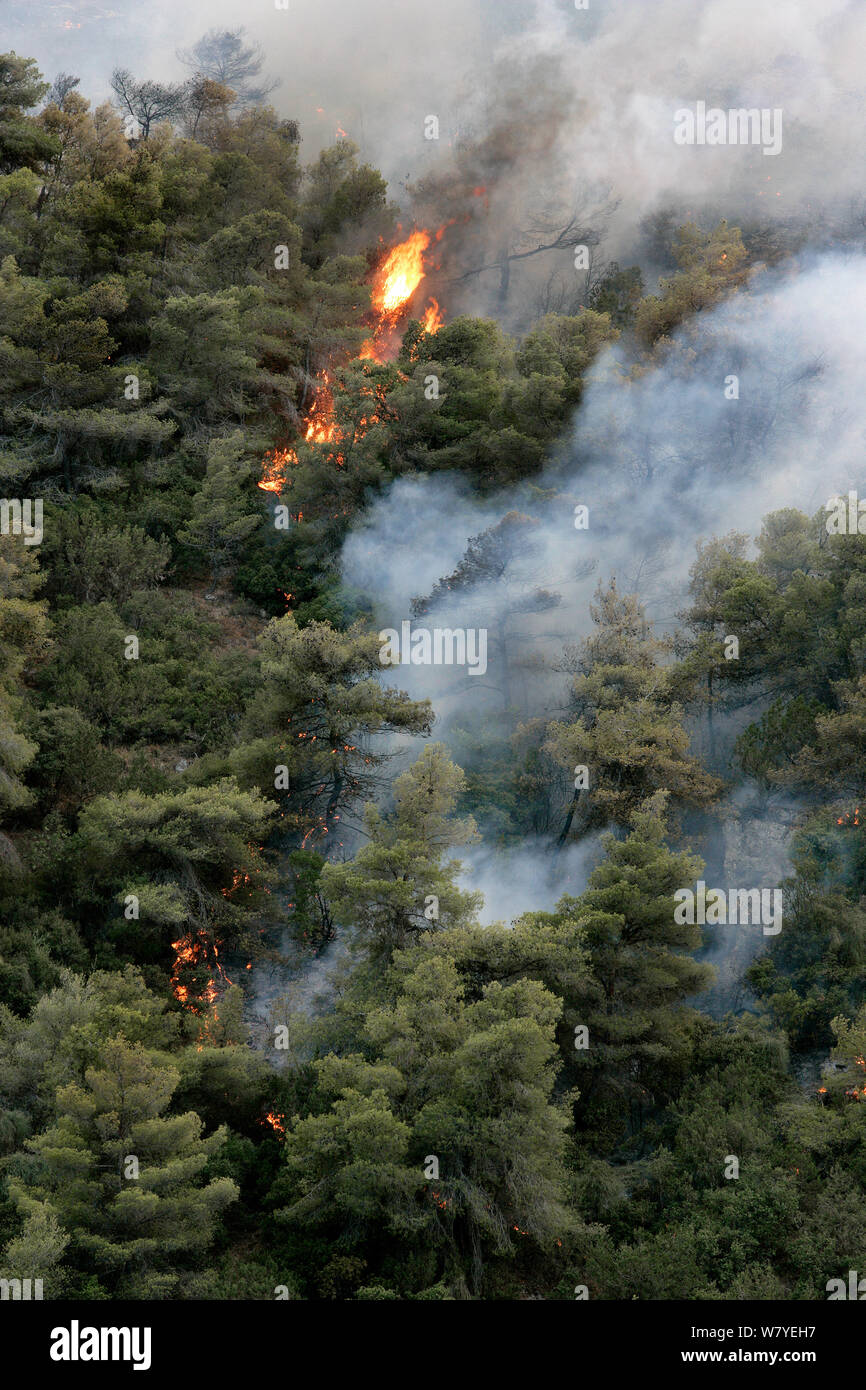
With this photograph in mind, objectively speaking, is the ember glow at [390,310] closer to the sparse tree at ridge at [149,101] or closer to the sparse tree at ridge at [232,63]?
the sparse tree at ridge at [149,101]

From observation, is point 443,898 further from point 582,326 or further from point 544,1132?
point 582,326

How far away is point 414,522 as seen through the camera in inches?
1815

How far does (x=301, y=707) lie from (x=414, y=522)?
32.2ft

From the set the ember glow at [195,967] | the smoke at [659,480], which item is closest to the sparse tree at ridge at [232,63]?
the smoke at [659,480]

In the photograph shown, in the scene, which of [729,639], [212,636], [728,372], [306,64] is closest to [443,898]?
[729,639]

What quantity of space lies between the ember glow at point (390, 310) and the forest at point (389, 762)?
192mm

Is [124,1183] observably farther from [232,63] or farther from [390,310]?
[232,63]

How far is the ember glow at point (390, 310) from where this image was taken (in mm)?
Answer: 54312

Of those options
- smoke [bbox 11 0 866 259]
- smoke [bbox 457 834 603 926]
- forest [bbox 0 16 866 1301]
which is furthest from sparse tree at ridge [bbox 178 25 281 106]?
smoke [bbox 457 834 603 926]

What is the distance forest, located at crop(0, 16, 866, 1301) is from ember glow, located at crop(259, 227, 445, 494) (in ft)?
0.63

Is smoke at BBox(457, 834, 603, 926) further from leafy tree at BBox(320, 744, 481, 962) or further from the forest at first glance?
leafy tree at BBox(320, 744, 481, 962)

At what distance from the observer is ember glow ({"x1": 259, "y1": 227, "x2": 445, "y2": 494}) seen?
5431cm

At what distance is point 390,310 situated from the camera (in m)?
59.1

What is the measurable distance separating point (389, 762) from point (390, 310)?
23823 millimetres
